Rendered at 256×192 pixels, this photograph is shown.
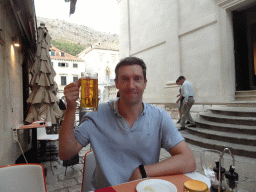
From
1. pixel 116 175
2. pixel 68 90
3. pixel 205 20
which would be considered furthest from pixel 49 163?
Answer: pixel 205 20

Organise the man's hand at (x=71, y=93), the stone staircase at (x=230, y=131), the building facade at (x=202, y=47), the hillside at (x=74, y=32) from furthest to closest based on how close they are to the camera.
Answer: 1. the hillside at (x=74, y=32)
2. the building facade at (x=202, y=47)
3. the stone staircase at (x=230, y=131)
4. the man's hand at (x=71, y=93)

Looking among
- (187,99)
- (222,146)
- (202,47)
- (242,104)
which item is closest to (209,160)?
(222,146)

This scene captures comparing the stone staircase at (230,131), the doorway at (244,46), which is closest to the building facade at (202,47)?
the doorway at (244,46)

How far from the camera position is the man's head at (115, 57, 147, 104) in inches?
54.1

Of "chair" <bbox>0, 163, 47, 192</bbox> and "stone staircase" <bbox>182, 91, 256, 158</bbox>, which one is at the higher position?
"chair" <bbox>0, 163, 47, 192</bbox>

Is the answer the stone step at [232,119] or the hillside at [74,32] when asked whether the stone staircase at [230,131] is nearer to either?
the stone step at [232,119]

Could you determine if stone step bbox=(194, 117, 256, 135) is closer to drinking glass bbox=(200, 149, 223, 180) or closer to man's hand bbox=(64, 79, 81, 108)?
drinking glass bbox=(200, 149, 223, 180)

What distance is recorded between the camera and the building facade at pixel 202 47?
262 inches

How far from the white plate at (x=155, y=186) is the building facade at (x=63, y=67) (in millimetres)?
34616

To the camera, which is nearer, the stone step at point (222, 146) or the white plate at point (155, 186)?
the white plate at point (155, 186)

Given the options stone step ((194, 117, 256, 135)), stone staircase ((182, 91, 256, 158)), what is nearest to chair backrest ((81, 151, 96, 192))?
stone staircase ((182, 91, 256, 158))

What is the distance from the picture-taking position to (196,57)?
782 cm

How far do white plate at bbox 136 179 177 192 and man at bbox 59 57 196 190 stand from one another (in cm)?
21

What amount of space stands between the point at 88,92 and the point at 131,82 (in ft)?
1.21
